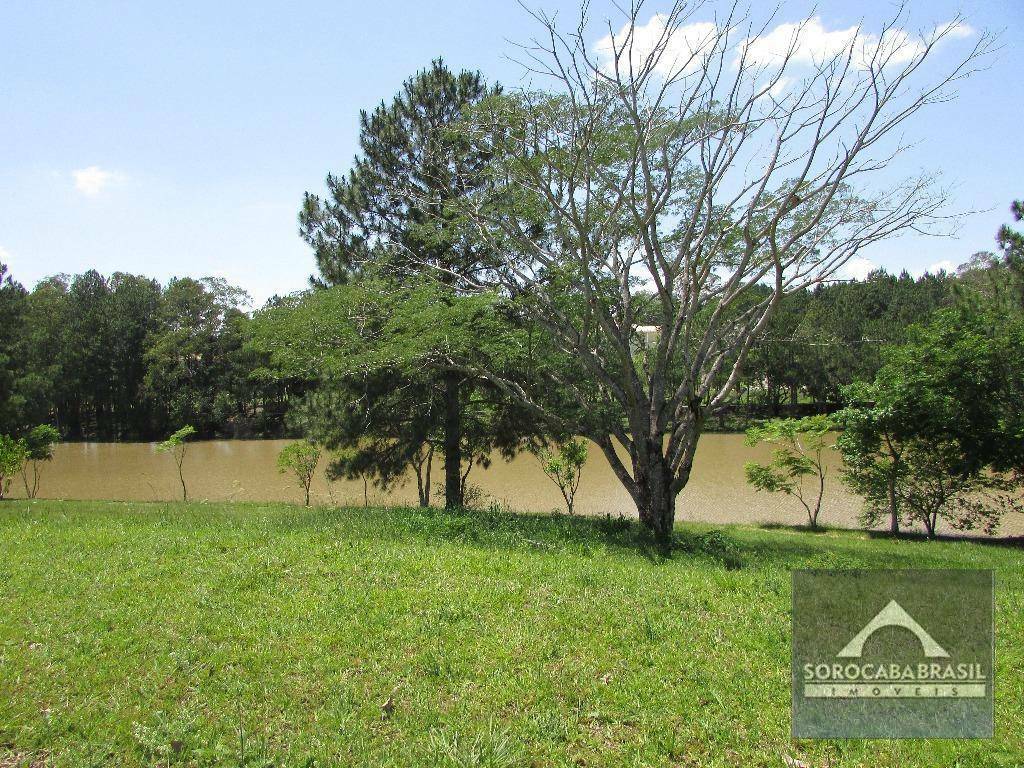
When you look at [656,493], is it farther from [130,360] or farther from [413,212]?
[130,360]

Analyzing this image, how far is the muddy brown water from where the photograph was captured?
58.6ft

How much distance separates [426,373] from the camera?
1155 cm

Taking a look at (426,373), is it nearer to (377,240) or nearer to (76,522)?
(377,240)

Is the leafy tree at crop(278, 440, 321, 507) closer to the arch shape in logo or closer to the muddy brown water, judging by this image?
the muddy brown water

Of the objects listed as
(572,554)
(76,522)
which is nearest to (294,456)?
(76,522)

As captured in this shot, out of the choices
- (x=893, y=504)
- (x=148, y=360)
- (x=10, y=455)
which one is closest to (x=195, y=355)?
(x=148, y=360)

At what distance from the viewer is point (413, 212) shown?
13664 mm

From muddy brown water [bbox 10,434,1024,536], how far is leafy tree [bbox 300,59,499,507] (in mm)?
3769

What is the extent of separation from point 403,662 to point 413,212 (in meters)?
11.1

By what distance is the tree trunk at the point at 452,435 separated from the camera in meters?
12.6

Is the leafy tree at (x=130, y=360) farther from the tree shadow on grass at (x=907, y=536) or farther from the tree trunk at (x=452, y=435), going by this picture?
the tree shadow on grass at (x=907, y=536)

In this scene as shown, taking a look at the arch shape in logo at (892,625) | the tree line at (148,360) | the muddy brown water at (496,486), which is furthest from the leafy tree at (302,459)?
the tree line at (148,360)

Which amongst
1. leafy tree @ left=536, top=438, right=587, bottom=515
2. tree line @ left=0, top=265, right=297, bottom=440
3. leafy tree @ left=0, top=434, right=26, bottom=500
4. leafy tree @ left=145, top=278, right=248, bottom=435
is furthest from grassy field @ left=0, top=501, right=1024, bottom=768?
leafy tree @ left=145, top=278, right=248, bottom=435

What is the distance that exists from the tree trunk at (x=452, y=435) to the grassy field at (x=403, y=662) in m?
6.39
